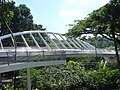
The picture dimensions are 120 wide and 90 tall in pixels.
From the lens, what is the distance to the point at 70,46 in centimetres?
5309

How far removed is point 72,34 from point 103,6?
17.6 ft

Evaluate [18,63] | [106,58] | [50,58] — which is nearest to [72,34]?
[50,58]

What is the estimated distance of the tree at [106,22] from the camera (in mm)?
27578

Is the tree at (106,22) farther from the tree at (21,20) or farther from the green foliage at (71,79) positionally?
the tree at (21,20)

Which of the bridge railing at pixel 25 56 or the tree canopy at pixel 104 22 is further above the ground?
the tree canopy at pixel 104 22

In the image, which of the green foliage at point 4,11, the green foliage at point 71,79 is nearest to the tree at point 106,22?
the green foliage at point 71,79

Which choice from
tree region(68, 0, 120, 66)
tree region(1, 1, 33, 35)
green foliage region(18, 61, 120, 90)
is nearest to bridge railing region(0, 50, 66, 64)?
green foliage region(18, 61, 120, 90)

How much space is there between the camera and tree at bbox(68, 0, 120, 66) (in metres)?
27.6

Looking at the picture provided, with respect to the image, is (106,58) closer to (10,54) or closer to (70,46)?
(70,46)

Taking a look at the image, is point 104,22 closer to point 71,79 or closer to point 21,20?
point 71,79

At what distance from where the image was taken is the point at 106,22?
92.5ft

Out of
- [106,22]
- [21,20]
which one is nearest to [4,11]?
[106,22]

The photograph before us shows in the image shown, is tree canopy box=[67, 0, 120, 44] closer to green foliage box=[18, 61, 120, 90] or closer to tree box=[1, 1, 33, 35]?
green foliage box=[18, 61, 120, 90]

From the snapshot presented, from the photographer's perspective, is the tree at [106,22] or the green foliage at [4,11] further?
the tree at [106,22]
